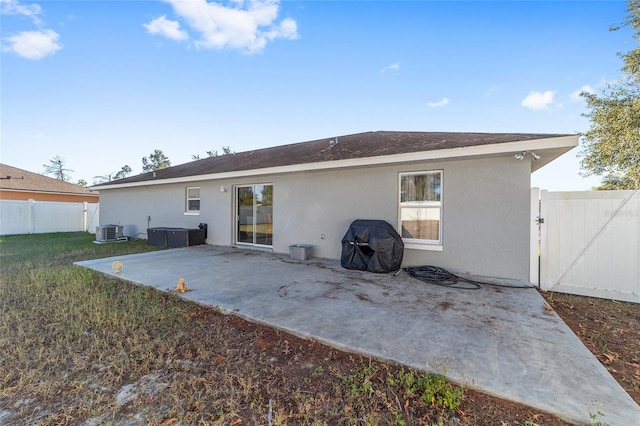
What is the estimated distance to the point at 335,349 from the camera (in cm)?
267

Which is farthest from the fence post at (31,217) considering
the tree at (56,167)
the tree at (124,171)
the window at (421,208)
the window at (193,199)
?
the tree at (56,167)

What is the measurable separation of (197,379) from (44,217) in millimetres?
18819

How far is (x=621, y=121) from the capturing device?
10.0 m

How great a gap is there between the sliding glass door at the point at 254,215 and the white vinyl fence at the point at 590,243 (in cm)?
672

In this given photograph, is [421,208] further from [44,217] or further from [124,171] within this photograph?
[124,171]

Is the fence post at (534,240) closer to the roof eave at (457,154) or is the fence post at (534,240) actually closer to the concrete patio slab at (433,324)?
the concrete patio slab at (433,324)

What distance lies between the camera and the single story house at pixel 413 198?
5051mm

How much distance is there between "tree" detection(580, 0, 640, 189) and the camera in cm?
976

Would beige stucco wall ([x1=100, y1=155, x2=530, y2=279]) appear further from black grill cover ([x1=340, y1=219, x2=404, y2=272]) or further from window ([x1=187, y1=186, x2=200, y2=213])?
black grill cover ([x1=340, y1=219, x2=404, y2=272])

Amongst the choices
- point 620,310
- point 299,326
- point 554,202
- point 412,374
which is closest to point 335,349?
point 299,326

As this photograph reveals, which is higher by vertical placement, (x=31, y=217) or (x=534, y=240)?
(x=31, y=217)

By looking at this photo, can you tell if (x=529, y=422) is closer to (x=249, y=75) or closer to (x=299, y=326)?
(x=299, y=326)

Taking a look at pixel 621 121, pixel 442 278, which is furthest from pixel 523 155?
pixel 621 121

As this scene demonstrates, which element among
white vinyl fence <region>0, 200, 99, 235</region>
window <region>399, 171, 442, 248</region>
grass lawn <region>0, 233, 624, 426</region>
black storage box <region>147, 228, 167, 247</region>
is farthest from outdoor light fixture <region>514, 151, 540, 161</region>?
white vinyl fence <region>0, 200, 99, 235</region>
